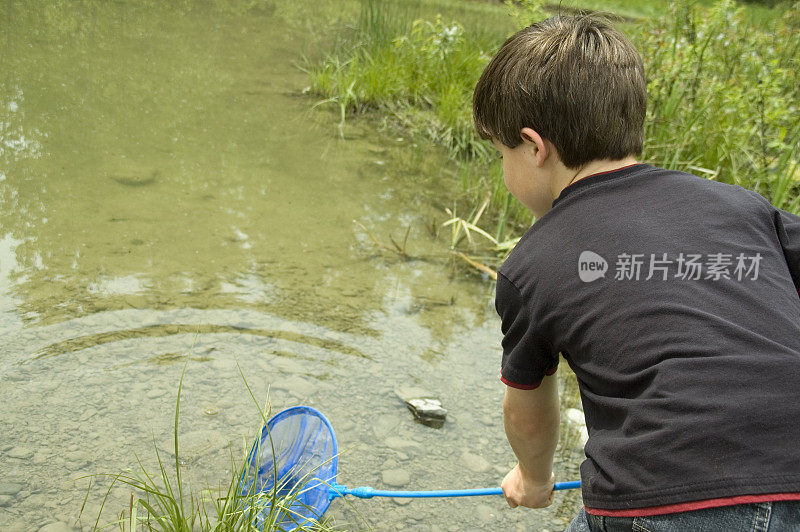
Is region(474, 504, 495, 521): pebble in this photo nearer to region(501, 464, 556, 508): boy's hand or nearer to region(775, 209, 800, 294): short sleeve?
region(501, 464, 556, 508): boy's hand

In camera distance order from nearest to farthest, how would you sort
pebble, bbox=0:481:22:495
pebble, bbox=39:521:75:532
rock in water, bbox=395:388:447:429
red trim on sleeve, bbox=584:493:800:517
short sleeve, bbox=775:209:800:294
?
1. red trim on sleeve, bbox=584:493:800:517
2. short sleeve, bbox=775:209:800:294
3. pebble, bbox=39:521:75:532
4. pebble, bbox=0:481:22:495
5. rock in water, bbox=395:388:447:429

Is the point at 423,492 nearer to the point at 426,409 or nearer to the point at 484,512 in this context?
the point at 484,512

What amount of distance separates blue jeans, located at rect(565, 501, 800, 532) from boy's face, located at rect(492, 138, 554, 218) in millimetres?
666

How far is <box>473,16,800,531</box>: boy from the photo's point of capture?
1.18 m

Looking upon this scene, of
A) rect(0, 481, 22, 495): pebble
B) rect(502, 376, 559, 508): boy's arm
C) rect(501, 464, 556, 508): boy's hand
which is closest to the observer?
rect(502, 376, 559, 508): boy's arm

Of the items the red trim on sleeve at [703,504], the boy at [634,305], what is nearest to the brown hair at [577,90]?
the boy at [634,305]

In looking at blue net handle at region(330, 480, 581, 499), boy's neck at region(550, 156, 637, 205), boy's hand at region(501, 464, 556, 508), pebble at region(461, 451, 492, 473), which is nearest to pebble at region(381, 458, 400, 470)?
pebble at region(461, 451, 492, 473)

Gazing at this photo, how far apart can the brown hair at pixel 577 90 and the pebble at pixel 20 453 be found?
5.56ft

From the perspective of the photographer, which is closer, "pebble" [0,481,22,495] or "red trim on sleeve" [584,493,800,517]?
"red trim on sleeve" [584,493,800,517]

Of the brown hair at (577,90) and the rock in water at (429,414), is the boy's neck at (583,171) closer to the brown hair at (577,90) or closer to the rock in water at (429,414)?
the brown hair at (577,90)

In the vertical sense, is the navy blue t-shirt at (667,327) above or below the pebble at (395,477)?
above

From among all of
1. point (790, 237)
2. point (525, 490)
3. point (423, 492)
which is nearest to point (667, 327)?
point (790, 237)

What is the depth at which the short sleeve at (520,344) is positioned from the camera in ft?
4.73

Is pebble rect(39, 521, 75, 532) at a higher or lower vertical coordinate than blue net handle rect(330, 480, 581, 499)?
lower
